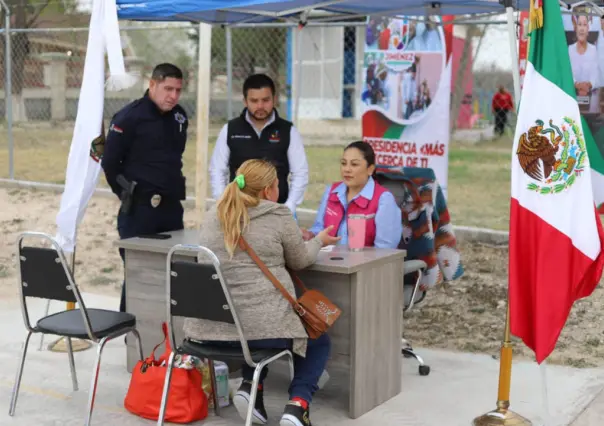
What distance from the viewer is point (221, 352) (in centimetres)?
401

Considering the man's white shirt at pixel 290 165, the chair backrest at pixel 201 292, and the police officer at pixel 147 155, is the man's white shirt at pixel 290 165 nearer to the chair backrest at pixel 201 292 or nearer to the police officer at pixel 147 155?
the police officer at pixel 147 155

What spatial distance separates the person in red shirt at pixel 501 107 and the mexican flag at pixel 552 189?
48.5 ft

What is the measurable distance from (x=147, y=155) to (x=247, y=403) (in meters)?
1.83

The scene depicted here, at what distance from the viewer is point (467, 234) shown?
360 inches

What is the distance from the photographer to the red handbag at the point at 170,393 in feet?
14.4

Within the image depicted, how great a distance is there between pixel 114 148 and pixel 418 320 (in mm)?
2470

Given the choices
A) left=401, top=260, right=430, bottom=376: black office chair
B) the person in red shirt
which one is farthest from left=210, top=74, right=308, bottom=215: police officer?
the person in red shirt

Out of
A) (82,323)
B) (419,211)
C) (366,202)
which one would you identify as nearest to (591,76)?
(419,211)

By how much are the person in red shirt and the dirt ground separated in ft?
33.7

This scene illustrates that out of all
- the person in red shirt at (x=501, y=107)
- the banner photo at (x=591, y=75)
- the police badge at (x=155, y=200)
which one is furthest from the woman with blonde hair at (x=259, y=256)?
the person in red shirt at (x=501, y=107)

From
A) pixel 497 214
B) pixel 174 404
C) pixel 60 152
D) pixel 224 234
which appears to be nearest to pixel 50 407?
pixel 174 404

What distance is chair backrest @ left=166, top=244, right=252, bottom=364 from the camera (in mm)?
3840

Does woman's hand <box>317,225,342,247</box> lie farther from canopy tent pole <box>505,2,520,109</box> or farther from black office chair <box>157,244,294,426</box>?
canopy tent pole <box>505,2,520,109</box>

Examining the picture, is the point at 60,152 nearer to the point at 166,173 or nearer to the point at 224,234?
the point at 166,173
